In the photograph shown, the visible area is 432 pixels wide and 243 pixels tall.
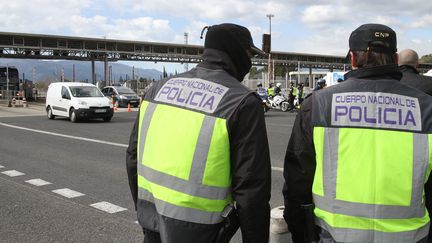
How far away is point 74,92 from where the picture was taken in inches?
728

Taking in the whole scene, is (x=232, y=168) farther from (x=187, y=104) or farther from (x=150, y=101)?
(x=150, y=101)

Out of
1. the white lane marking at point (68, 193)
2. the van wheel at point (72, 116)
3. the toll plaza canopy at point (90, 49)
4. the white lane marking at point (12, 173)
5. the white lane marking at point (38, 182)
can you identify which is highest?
the toll plaza canopy at point (90, 49)

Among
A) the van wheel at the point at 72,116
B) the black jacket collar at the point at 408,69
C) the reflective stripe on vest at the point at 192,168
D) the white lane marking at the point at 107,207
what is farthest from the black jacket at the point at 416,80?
the van wheel at the point at 72,116

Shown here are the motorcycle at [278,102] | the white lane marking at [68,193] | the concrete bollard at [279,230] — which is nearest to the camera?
the concrete bollard at [279,230]

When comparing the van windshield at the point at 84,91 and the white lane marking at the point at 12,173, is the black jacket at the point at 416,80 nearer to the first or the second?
the white lane marking at the point at 12,173

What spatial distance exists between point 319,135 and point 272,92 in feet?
79.7

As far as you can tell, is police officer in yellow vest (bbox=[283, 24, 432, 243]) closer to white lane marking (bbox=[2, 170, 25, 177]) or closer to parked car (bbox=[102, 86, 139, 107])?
white lane marking (bbox=[2, 170, 25, 177])

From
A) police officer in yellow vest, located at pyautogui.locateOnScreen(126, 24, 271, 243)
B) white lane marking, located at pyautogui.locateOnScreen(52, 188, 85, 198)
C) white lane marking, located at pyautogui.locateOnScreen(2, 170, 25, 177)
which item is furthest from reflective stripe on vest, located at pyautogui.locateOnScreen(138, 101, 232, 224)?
white lane marking, located at pyautogui.locateOnScreen(2, 170, 25, 177)

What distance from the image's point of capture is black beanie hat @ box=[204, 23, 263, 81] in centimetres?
211

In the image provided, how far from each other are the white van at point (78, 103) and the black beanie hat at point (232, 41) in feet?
53.5

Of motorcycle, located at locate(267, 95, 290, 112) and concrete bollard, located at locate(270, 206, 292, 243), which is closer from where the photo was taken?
concrete bollard, located at locate(270, 206, 292, 243)

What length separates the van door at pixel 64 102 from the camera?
18328 mm

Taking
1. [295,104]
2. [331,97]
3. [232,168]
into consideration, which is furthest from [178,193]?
[295,104]

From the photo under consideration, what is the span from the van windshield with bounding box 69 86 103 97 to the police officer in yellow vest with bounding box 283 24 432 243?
17444mm
